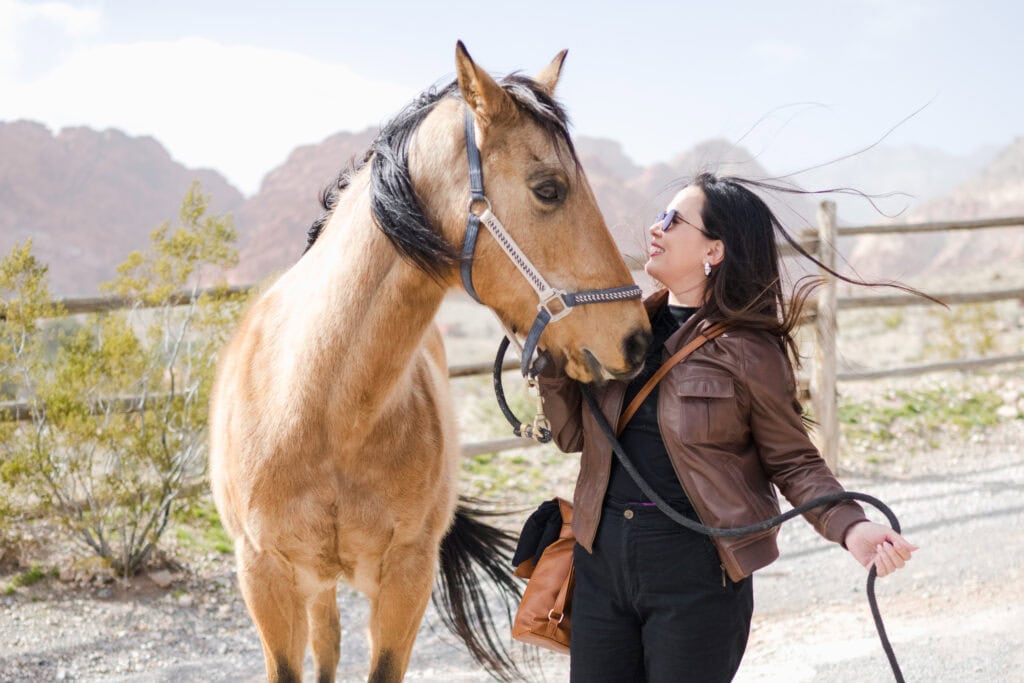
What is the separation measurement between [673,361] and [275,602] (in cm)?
136

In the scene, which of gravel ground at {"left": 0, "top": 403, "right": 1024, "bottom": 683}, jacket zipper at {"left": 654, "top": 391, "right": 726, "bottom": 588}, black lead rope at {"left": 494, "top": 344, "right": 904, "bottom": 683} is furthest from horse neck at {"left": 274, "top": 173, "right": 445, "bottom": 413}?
gravel ground at {"left": 0, "top": 403, "right": 1024, "bottom": 683}

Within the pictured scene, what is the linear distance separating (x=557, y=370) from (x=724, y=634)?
0.67 m

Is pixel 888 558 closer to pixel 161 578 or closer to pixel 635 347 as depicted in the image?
pixel 635 347

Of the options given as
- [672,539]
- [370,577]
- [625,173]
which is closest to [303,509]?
[370,577]

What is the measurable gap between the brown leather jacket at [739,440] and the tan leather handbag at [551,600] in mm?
206

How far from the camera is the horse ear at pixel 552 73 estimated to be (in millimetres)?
2168

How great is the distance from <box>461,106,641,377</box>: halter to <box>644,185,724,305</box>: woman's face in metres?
0.21

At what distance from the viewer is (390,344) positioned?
6.77 ft

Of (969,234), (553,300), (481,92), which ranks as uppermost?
(969,234)

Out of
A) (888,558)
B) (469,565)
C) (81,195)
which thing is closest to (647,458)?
(888,558)

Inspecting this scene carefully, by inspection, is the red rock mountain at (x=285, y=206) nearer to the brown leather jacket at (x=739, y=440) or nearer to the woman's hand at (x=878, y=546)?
the brown leather jacket at (x=739, y=440)

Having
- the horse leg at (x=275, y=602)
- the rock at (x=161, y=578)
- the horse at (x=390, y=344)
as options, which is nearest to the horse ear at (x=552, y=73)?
the horse at (x=390, y=344)

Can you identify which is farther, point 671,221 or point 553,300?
point 671,221

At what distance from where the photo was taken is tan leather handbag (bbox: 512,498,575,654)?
2.04m
